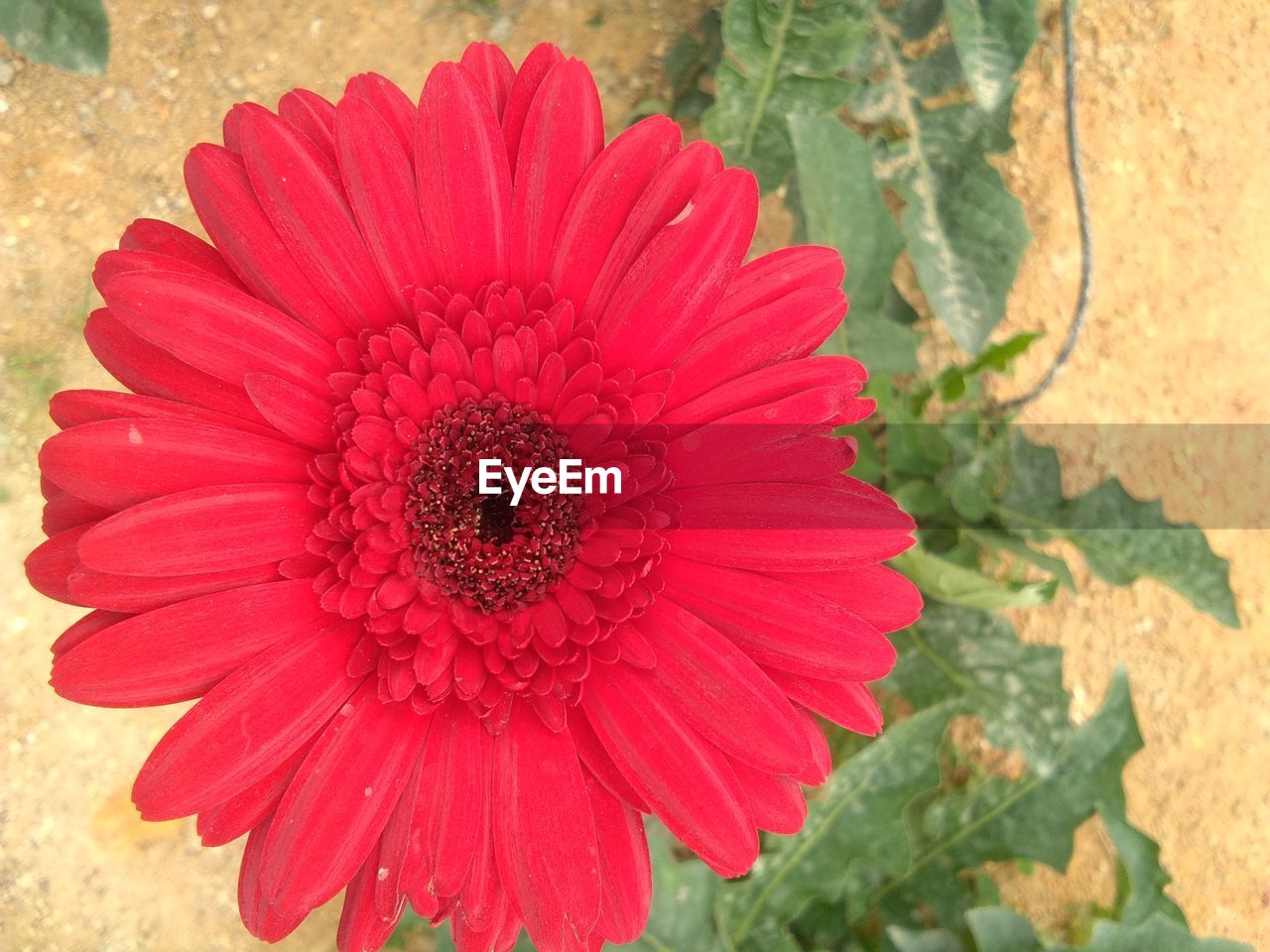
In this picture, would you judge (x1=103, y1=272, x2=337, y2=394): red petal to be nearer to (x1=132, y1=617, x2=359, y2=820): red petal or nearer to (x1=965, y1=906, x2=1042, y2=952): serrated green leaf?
(x1=132, y1=617, x2=359, y2=820): red petal

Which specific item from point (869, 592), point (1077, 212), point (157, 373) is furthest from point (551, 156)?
point (1077, 212)

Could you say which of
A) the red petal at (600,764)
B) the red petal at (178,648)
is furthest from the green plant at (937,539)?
the red petal at (178,648)

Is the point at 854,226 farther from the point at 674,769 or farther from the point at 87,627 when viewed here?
the point at 87,627

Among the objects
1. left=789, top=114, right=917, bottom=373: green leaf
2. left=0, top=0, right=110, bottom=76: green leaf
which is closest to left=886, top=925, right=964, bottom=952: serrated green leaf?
left=789, top=114, right=917, bottom=373: green leaf

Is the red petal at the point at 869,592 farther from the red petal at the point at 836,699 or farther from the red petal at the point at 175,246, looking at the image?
the red petal at the point at 175,246

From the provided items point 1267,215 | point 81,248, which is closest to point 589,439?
point 81,248

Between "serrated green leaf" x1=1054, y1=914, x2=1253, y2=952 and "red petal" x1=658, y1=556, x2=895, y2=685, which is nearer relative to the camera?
"red petal" x1=658, y1=556, x2=895, y2=685
